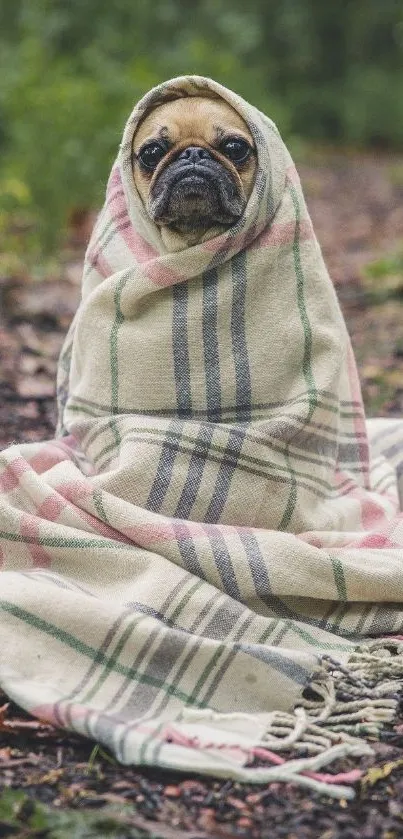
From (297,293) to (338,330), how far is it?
17 cm

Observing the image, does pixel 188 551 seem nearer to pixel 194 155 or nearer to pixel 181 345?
pixel 181 345

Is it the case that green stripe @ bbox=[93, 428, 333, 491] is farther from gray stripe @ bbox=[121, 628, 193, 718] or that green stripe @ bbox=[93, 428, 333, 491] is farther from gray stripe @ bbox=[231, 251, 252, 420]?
gray stripe @ bbox=[121, 628, 193, 718]

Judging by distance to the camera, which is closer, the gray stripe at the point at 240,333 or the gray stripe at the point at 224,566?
the gray stripe at the point at 224,566

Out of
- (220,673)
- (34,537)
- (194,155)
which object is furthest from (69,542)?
(194,155)

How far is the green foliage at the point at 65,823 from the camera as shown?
1.96m

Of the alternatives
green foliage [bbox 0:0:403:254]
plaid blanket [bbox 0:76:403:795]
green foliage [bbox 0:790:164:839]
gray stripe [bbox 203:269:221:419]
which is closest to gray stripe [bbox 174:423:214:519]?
plaid blanket [bbox 0:76:403:795]

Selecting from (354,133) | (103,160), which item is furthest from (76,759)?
(354,133)

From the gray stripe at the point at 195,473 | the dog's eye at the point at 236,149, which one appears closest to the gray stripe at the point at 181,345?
the gray stripe at the point at 195,473

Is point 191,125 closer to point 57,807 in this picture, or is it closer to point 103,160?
point 57,807

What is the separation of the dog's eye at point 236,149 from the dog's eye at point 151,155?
0.53 feet

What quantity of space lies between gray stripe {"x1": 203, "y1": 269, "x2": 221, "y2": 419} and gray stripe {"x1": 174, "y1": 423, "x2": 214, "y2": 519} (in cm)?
11

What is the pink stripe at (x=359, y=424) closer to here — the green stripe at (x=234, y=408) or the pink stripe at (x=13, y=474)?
the green stripe at (x=234, y=408)

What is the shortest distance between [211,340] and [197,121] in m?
0.56

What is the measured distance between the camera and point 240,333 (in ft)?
9.59
